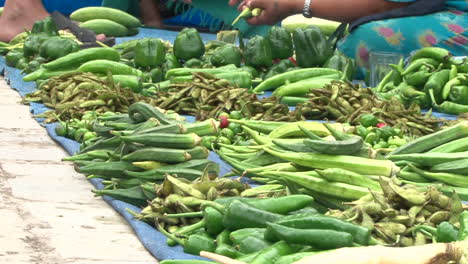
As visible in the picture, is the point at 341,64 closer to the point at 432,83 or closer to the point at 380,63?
the point at 380,63

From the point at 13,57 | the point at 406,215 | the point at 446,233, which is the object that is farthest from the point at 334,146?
the point at 13,57

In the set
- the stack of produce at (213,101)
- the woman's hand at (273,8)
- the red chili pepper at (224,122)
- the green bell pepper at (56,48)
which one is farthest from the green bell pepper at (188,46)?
the red chili pepper at (224,122)

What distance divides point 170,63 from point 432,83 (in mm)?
1942

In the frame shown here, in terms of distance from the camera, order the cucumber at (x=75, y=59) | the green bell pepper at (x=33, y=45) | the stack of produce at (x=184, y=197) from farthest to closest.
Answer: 1. the green bell pepper at (x=33, y=45)
2. the cucumber at (x=75, y=59)
3. the stack of produce at (x=184, y=197)

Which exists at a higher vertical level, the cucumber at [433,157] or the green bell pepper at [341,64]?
the cucumber at [433,157]

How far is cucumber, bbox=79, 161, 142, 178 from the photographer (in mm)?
3973

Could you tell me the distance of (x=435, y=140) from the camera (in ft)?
13.1

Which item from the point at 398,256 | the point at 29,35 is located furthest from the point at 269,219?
the point at 29,35

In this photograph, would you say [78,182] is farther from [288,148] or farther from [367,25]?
[367,25]

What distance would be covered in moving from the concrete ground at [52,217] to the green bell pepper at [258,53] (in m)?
2.24

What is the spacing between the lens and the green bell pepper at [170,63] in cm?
696

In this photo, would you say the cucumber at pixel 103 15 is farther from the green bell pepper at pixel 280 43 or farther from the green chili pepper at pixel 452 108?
the green chili pepper at pixel 452 108

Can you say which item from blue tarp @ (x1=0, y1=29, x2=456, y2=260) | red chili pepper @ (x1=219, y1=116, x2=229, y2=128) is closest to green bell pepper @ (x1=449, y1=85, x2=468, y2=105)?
blue tarp @ (x1=0, y1=29, x2=456, y2=260)

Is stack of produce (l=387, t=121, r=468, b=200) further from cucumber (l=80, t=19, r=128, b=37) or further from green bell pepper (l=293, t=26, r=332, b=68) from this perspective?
cucumber (l=80, t=19, r=128, b=37)
